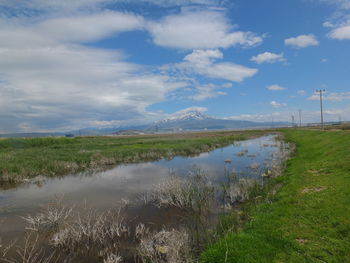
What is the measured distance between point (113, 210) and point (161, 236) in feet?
18.7

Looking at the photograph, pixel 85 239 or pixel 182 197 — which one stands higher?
pixel 182 197

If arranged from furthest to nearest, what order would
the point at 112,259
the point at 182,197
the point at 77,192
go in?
the point at 77,192 < the point at 182,197 < the point at 112,259

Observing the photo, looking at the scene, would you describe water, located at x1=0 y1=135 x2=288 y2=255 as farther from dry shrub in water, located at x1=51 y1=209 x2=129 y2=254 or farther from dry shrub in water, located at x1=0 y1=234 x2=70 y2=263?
dry shrub in water, located at x1=51 y1=209 x2=129 y2=254

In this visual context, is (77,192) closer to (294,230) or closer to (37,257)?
(37,257)

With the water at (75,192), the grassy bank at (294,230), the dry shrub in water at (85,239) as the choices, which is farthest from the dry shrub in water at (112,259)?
the water at (75,192)

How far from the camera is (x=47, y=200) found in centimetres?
1698

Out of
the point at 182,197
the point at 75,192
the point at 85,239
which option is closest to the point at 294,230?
the point at 182,197

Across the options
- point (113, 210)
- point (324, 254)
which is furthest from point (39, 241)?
point (324, 254)

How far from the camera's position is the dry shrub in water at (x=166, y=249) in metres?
7.58

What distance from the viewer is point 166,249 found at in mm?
8234

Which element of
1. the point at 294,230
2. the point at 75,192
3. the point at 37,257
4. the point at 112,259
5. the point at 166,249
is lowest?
the point at 75,192

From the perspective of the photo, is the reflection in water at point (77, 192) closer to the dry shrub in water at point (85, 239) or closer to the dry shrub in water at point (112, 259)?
the dry shrub in water at point (85, 239)

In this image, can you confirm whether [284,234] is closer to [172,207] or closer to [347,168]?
[172,207]

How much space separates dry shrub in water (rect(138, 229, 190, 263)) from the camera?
24.9 ft
